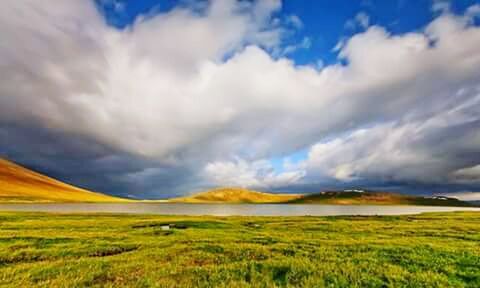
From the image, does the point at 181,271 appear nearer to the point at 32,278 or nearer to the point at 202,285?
the point at 202,285

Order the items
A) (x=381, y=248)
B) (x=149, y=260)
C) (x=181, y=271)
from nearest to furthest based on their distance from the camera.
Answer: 1. (x=181, y=271)
2. (x=149, y=260)
3. (x=381, y=248)

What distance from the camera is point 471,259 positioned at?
20406mm

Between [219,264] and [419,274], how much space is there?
1192 centimetres

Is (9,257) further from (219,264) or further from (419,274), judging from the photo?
(419,274)

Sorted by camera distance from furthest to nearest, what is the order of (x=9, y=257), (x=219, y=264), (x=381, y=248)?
(x=381, y=248) → (x=9, y=257) → (x=219, y=264)

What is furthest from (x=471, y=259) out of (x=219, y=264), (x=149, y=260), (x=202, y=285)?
(x=149, y=260)

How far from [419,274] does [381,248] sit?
28.9 feet

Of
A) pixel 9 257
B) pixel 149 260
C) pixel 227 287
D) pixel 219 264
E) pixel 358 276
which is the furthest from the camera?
pixel 9 257

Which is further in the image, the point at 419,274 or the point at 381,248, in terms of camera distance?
the point at 381,248

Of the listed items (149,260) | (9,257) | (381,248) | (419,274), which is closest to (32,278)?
(149,260)

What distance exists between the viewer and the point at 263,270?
1809cm

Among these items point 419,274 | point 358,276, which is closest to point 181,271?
point 358,276

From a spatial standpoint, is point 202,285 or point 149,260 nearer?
point 202,285

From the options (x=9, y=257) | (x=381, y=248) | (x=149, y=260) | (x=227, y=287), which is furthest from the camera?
(x=381, y=248)
